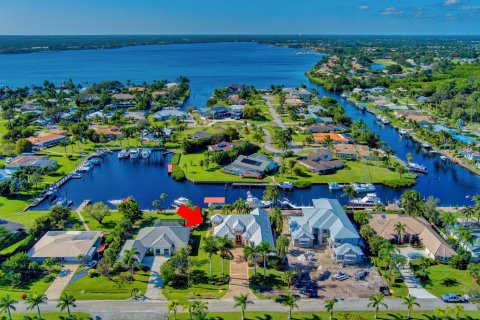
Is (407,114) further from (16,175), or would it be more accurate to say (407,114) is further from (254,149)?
(16,175)

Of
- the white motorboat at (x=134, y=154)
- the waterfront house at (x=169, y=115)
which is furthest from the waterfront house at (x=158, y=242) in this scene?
the waterfront house at (x=169, y=115)

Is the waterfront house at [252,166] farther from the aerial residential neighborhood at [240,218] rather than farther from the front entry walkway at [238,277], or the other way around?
the front entry walkway at [238,277]

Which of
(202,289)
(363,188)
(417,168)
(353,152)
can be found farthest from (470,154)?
(202,289)

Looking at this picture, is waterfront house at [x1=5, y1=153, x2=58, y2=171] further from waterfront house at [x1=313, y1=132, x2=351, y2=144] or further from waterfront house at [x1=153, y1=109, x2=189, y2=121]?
waterfront house at [x1=313, y1=132, x2=351, y2=144]

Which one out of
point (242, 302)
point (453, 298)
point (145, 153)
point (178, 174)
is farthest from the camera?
point (145, 153)

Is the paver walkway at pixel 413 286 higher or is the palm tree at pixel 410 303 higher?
the palm tree at pixel 410 303

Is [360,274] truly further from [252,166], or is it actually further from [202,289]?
[252,166]
